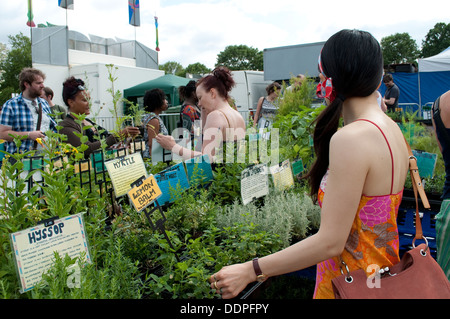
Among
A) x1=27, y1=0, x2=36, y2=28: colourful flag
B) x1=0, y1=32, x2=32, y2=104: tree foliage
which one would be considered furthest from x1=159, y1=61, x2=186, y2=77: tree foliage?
x1=27, y1=0, x2=36, y2=28: colourful flag

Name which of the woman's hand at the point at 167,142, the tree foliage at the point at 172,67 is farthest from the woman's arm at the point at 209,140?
the tree foliage at the point at 172,67

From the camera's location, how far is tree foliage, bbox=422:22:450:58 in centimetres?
4956

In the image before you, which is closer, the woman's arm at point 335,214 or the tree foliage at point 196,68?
the woman's arm at point 335,214

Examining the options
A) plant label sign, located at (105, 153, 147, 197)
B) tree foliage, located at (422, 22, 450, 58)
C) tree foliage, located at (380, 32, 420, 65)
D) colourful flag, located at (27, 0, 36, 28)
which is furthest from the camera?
tree foliage, located at (380, 32, 420, 65)

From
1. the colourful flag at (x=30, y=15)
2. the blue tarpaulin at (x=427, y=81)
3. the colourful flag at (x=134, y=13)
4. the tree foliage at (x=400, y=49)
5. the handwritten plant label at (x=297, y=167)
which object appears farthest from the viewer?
the tree foliage at (x=400, y=49)

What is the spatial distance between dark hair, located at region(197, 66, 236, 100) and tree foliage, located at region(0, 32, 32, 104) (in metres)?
36.1

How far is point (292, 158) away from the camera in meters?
3.00

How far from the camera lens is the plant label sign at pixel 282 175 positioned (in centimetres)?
259

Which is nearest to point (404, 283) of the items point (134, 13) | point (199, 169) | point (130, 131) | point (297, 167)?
point (199, 169)

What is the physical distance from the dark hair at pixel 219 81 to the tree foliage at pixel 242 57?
62621 millimetres

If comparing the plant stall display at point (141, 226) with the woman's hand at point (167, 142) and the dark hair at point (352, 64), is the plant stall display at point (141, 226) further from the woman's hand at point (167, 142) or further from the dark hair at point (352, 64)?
the dark hair at point (352, 64)

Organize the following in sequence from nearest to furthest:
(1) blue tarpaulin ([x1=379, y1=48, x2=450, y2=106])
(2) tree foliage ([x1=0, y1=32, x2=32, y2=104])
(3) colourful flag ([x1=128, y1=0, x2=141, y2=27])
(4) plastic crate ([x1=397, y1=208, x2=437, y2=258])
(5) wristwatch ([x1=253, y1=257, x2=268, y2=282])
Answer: (5) wristwatch ([x1=253, y1=257, x2=268, y2=282])
(4) plastic crate ([x1=397, y1=208, x2=437, y2=258])
(1) blue tarpaulin ([x1=379, y1=48, x2=450, y2=106])
(3) colourful flag ([x1=128, y1=0, x2=141, y2=27])
(2) tree foliage ([x1=0, y1=32, x2=32, y2=104])

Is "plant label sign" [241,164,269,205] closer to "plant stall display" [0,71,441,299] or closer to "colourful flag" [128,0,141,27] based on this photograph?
"plant stall display" [0,71,441,299]

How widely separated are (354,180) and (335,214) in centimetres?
12
